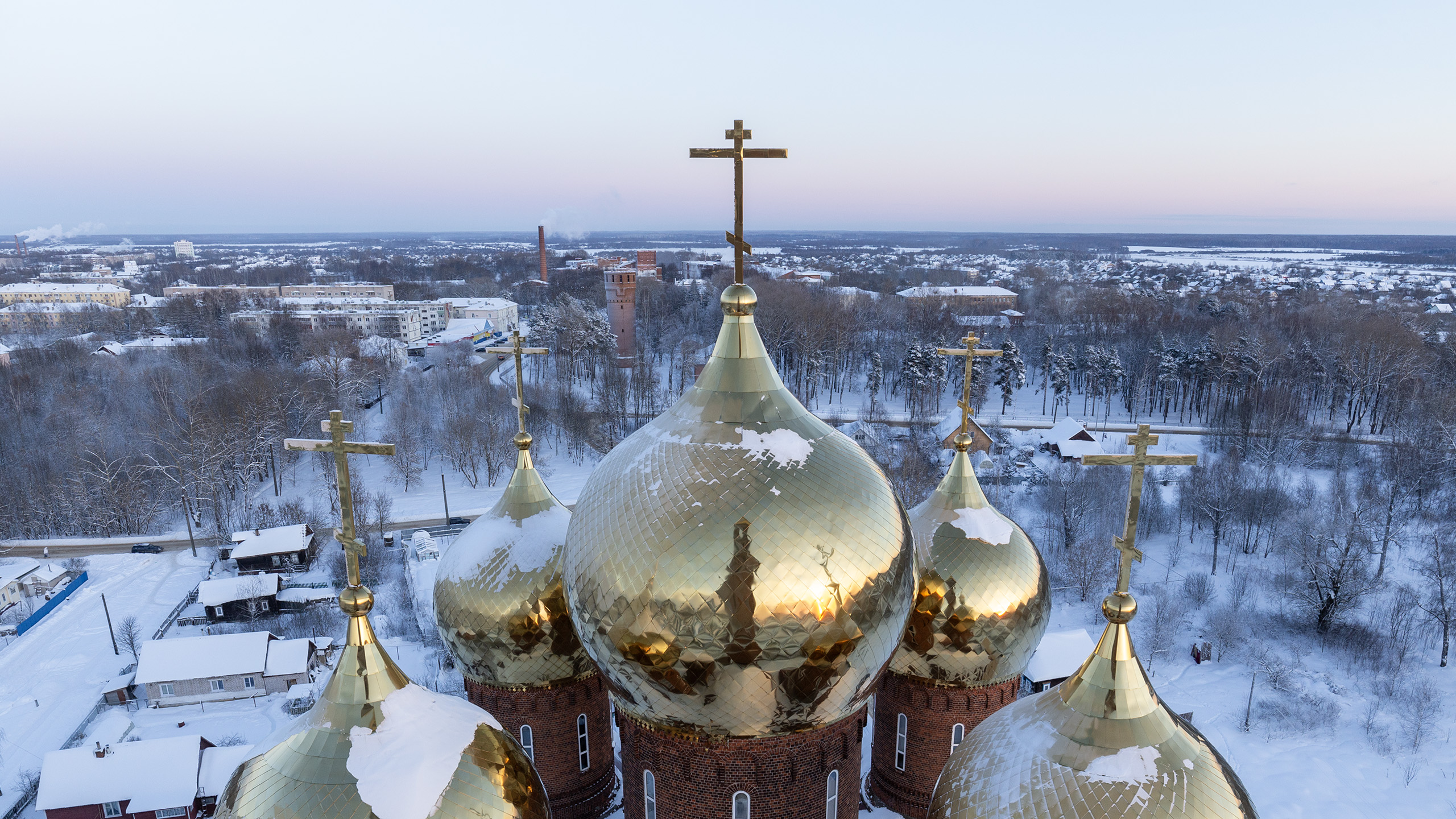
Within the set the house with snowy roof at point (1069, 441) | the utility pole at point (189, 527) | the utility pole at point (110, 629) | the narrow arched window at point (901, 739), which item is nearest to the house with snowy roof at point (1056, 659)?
the narrow arched window at point (901, 739)

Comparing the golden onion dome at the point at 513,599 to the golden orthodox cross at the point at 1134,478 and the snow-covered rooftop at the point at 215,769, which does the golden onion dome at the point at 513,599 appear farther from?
the snow-covered rooftop at the point at 215,769

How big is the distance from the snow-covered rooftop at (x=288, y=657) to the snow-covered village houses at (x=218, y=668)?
0.06 ft

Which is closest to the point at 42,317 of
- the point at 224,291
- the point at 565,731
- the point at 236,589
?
the point at 224,291

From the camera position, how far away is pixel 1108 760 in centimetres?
617

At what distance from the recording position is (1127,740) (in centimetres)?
622

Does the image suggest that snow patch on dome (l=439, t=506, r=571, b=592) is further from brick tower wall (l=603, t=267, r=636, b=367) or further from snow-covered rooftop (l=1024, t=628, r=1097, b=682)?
brick tower wall (l=603, t=267, r=636, b=367)

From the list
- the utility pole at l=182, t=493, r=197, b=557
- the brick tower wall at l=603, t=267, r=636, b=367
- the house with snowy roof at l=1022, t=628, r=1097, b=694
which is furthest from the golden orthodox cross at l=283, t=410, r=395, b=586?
the brick tower wall at l=603, t=267, r=636, b=367

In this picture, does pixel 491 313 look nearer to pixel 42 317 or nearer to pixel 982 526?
pixel 42 317

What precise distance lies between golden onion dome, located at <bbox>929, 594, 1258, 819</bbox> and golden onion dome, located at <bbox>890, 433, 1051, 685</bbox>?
296cm

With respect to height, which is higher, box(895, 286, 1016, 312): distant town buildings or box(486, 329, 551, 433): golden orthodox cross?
box(486, 329, 551, 433): golden orthodox cross

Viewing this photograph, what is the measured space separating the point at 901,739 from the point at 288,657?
2048 cm

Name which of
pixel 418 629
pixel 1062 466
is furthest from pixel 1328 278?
pixel 418 629

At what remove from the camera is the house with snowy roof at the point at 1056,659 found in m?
19.8

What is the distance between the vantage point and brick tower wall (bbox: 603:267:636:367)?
6003cm
